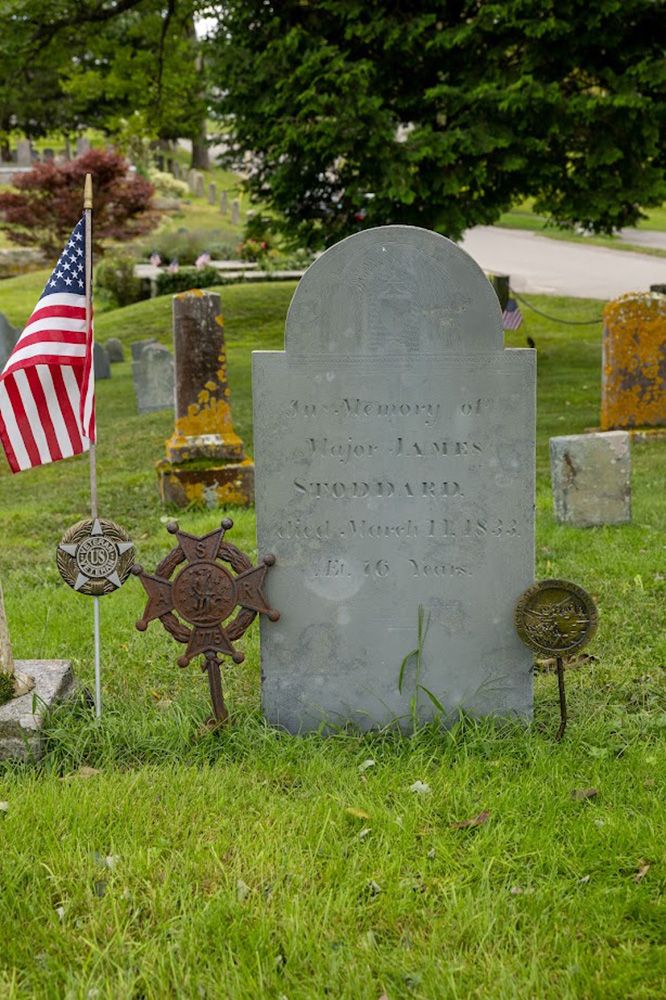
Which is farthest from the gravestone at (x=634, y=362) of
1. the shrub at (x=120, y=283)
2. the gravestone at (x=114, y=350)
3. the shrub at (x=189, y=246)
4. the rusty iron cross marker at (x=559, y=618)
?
the shrub at (x=189, y=246)

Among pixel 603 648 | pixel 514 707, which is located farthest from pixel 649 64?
pixel 514 707

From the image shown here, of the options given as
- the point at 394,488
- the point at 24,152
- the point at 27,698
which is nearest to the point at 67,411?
the point at 27,698

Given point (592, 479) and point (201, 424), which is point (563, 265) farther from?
point (592, 479)

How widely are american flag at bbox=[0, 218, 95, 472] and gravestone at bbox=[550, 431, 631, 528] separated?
3931 millimetres

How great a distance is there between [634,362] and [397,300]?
6971 mm

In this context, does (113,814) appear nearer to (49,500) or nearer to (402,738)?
(402,738)

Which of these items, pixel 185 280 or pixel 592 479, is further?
pixel 185 280

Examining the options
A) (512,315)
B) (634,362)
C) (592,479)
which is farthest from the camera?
(512,315)

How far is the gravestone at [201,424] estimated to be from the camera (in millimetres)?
9508

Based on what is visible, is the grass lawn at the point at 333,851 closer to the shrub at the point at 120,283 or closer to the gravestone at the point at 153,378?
the gravestone at the point at 153,378

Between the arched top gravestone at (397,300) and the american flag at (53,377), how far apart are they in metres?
0.92

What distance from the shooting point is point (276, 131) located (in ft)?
42.0

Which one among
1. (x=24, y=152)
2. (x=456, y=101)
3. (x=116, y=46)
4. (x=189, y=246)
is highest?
(x=24, y=152)

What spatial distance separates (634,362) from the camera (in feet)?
35.1
